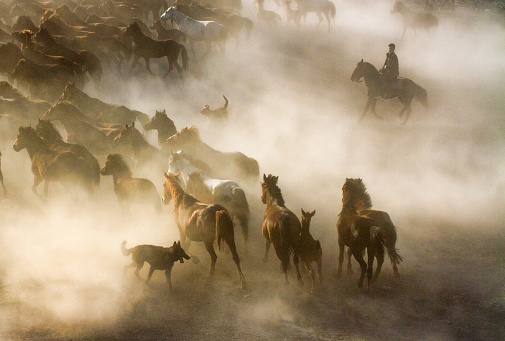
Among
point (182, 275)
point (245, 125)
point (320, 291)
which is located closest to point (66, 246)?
point (182, 275)

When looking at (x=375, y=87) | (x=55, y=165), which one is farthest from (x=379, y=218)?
(x=375, y=87)

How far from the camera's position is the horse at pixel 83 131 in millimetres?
11398

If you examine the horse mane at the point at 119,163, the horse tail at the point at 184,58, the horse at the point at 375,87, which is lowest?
the horse mane at the point at 119,163

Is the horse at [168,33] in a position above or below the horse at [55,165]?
above

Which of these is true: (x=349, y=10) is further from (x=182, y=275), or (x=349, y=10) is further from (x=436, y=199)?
(x=182, y=275)

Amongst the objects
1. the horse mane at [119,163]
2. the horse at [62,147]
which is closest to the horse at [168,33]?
the horse at [62,147]

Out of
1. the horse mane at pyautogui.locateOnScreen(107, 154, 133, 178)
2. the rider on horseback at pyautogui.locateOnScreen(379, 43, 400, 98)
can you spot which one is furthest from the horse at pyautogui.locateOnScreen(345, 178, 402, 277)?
the rider on horseback at pyautogui.locateOnScreen(379, 43, 400, 98)

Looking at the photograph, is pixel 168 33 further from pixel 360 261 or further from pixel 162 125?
pixel 360 261

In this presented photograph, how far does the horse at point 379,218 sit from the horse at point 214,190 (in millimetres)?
1967

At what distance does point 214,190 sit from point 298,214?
2.62 meters

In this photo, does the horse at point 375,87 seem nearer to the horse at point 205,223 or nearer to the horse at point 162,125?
the horse at point 162,125

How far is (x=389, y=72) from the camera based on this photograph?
16.7 m

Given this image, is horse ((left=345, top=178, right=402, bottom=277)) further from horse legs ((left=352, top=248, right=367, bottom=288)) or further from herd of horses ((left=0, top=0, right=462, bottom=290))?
horse legs ((left=352, top=248, right=367, bottom=288))

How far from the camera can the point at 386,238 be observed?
7.95 meters
